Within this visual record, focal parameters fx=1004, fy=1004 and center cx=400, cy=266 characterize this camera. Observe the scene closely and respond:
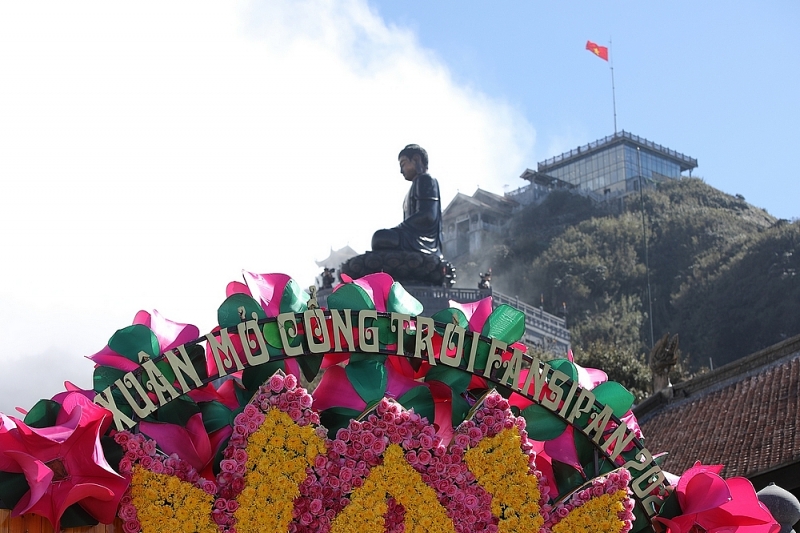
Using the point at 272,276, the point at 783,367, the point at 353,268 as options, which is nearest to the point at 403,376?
the point at 272,276

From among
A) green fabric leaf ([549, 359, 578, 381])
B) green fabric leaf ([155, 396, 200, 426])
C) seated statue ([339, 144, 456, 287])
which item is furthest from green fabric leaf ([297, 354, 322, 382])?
seated statue ([339, 144, 456, 287])

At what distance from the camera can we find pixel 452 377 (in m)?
5.48

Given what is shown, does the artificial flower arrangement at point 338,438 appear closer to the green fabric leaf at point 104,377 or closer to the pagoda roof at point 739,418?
the green fabric leaf at point 104,377

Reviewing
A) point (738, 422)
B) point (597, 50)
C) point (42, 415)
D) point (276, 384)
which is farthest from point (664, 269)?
point (42, 415)

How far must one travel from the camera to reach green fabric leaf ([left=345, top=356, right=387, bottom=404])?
532 cm

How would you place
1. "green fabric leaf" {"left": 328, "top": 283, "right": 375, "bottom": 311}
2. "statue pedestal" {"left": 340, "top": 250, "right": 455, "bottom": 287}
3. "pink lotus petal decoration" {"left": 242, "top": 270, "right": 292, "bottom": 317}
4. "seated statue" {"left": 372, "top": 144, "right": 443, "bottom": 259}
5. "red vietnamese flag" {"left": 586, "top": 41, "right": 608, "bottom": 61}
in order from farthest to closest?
1. "red vietnamese flag" {"left": 586, "top": 41, "right": 608, "bottom": 61}
2. "seated statue" {"left": 372, "top": 144, "right": 443, "bottom": 259}
3. "statue pedestal" {"left": 340, "top": 250, "right": 455, "bottom": 287}
4. "pink lotus petal decoration" {"left": 242, "top": 270, "right": 292, "bottom": 317}
5. "green fabric leaf" {"left": 328, "top": 283, "right": 375, "bottom": 311}

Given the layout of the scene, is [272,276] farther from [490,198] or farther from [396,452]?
[490,198]

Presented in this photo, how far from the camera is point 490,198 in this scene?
6550 centimetres

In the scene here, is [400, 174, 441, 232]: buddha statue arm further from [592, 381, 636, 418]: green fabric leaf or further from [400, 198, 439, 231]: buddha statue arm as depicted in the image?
[592, 381, 636, 418]: green fabric leaf

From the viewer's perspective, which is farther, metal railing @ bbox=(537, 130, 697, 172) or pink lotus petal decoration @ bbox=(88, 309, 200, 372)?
metal railing @ bbox=(537, 130, 697, 172)

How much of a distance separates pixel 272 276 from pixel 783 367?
10459 mm

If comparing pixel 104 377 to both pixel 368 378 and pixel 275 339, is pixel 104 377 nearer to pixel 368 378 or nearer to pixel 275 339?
pixel 275 339

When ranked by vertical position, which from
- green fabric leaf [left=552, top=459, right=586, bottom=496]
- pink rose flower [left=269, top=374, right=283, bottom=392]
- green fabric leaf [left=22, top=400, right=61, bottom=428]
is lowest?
green fabric leaf [left=552, top=459, right=586, bottom=496]

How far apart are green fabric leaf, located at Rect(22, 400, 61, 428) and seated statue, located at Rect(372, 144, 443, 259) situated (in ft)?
46.0
